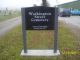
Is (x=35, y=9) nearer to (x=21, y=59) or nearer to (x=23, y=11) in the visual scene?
(x=23, y=11)

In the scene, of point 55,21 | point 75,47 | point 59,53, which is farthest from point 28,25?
point 75,47

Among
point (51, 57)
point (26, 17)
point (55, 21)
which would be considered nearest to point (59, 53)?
point (51, 57)

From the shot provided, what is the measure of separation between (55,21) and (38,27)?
1.99ft

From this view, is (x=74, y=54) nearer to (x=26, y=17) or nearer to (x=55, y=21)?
(x=55, y=21)

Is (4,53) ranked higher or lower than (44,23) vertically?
lower

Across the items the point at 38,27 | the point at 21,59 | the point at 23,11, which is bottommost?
the point at 21,59

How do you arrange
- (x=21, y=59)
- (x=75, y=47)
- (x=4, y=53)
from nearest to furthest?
1. (x=21, y=59)
2. (x=4, y=53)
3. (x=75, y=47)

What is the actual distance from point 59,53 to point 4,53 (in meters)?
1.92

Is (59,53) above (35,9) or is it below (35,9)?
below

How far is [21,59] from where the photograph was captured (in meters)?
7.24

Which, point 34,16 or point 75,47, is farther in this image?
point 75,47

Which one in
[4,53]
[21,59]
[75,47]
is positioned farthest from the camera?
[75,47]

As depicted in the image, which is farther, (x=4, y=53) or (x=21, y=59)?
(x=4, y=53)

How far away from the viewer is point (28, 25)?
25.2 ft
